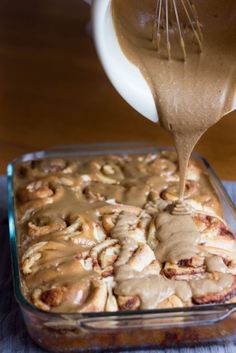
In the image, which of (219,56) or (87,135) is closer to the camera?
A: (219,56)

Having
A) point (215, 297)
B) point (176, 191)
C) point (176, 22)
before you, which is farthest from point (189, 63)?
point (215, 297)

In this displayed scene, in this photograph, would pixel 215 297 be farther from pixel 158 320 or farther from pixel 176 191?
pixel 176 191

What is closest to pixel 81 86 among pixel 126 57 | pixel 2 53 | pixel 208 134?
pixel 2 53

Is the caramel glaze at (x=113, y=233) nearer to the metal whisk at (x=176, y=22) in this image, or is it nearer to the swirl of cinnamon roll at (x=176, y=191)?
the swirl of cinnamon roll at (x=176, y=191)

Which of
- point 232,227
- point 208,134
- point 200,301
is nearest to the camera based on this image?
point 200,301

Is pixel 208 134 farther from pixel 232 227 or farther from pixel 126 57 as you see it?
pixel 126 57

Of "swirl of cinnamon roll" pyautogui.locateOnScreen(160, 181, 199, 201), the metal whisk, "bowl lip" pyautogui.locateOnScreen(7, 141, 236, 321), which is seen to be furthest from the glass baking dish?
the metal whisk
